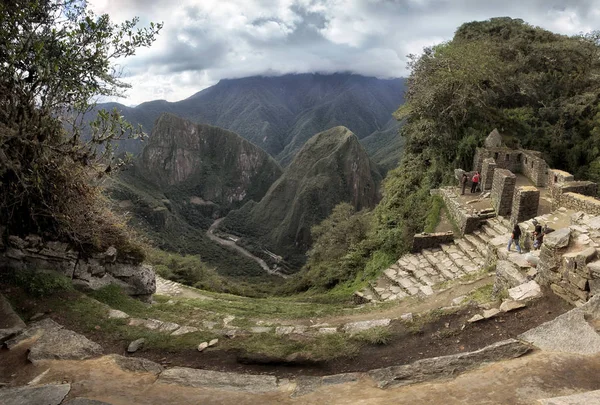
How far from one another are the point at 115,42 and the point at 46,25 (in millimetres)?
997

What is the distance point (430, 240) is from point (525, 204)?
11.8 feet

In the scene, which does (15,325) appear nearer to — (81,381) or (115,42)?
(81,381)

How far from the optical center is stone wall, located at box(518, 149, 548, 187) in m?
16.2

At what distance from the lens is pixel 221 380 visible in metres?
4.66

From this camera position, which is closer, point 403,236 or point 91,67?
point 91,67

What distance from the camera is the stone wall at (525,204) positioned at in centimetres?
1204

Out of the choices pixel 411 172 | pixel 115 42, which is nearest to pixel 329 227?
pixel 411 172

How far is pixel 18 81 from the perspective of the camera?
225 inches

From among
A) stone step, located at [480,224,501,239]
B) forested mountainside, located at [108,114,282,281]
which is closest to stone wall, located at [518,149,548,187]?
stone step, located at [480,224,501,239]

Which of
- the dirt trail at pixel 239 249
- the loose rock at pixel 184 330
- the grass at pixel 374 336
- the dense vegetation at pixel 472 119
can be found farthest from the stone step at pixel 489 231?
the dirt trail at pixel 239 249

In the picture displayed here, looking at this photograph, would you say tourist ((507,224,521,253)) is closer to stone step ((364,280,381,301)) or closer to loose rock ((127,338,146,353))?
stone step ((364,280,381,301))

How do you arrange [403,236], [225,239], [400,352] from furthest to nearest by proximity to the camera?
[225,239], [403,236], [400,352]

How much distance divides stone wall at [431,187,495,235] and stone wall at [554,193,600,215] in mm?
2391

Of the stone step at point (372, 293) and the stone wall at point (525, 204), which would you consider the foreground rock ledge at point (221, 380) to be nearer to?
the stone step at point (372, 293)
